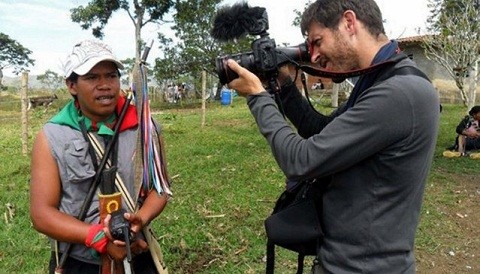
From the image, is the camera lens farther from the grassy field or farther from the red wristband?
the grassy field

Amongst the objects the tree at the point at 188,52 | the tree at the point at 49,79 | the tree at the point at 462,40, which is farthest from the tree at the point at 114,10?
the tree at the point at 49,79

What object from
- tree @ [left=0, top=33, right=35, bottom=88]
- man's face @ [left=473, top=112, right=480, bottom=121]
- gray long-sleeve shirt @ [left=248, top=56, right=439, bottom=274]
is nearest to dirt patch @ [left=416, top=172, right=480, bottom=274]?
gray long-sleeve shirt @ [left=248, top=56, right=439, bottom=274]

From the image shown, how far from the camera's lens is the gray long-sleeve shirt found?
1.30 metres

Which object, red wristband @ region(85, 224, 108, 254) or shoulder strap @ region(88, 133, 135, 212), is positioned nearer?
red wristband @ region(85, 224, 108, 254)

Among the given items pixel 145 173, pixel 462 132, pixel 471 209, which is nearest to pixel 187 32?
pixel 462 132

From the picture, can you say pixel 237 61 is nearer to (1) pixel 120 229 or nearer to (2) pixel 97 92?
(2) pixel 97 92

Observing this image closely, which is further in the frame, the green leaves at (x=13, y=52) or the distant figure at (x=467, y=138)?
the green leaves at (x=13, y=52)

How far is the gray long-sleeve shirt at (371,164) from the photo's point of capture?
1299 millimetres

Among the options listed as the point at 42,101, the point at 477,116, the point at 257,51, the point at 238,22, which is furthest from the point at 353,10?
the point at 42,101

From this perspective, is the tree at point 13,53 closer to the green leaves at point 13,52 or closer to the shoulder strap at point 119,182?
the green leaves at point 13,52

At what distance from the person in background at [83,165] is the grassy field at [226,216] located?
1.84 meters

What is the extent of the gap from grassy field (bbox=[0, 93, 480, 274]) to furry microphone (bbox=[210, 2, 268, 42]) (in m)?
2.30

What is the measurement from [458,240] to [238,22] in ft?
12.6

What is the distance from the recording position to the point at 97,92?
187 cm
